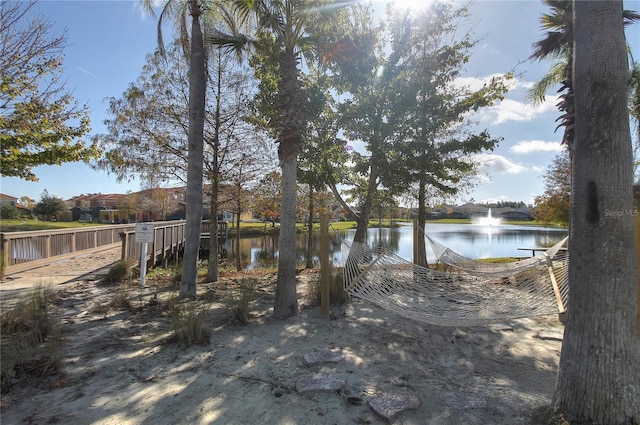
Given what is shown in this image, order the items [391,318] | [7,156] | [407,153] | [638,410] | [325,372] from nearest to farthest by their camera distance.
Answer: [638,410]
[325,372]
[391,318]
[7,156]
[407,153]

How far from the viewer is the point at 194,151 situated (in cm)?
621

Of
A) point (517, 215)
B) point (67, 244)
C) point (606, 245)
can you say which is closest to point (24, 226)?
point (67, 244)

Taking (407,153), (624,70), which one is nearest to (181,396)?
(624,70)

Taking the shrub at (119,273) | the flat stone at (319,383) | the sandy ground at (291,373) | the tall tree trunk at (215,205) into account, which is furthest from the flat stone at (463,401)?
the shrub at (119,273)

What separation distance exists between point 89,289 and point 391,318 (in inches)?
231

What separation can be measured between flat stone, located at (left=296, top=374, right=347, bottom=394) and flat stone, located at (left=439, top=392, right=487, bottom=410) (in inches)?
33.3

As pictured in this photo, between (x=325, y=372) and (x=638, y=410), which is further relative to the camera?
(x=325, y=372)

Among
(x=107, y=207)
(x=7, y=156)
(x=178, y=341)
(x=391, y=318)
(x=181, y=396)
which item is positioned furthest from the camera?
(x=107, y=207)

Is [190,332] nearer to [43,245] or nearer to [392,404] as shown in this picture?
[392,404]

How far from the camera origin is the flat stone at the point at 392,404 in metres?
2.50

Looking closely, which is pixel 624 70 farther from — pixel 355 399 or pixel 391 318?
pixel 391 318

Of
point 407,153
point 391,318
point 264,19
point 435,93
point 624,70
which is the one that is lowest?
point 391,318

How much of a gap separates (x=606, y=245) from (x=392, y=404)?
183 centimetres

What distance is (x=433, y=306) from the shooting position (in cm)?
452
